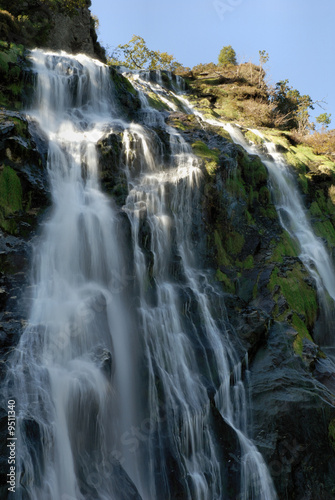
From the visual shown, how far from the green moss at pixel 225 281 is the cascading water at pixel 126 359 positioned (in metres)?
0.53

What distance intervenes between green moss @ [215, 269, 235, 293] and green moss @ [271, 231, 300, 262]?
191cm

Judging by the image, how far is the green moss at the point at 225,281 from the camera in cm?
1058

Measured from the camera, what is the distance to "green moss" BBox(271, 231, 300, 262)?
11.9 metres

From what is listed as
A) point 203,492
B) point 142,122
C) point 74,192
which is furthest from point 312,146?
point 203,492

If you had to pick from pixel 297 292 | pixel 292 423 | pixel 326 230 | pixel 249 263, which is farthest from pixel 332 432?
pixel 326 230

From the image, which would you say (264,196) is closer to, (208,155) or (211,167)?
(208,155)

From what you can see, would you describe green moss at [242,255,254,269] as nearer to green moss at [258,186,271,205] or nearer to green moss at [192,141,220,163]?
green moss at [258,186,271,205]

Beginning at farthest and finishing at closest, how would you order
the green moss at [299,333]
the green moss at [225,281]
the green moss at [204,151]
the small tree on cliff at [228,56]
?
the small tree on cliff at [228,56]
the green moss at [204,151]
the green moss at [225,281]
the green moss at [299,333]

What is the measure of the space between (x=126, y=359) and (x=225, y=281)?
4.05 m

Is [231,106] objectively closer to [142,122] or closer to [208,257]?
[142,122]

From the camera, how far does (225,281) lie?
1070cm

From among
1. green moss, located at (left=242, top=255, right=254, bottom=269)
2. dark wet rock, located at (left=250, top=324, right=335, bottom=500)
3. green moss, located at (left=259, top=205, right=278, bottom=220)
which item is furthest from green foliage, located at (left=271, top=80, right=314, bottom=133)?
dark wet rock, located at (left=250, top=324, right=335, bottom=500)

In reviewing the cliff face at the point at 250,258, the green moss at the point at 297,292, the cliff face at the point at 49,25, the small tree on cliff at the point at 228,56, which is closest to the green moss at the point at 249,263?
the cliff face at the point at 250,258

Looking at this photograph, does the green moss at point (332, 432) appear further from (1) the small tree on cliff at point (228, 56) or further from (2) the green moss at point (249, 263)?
(1) the small tree on cliff at point (228, 56)
